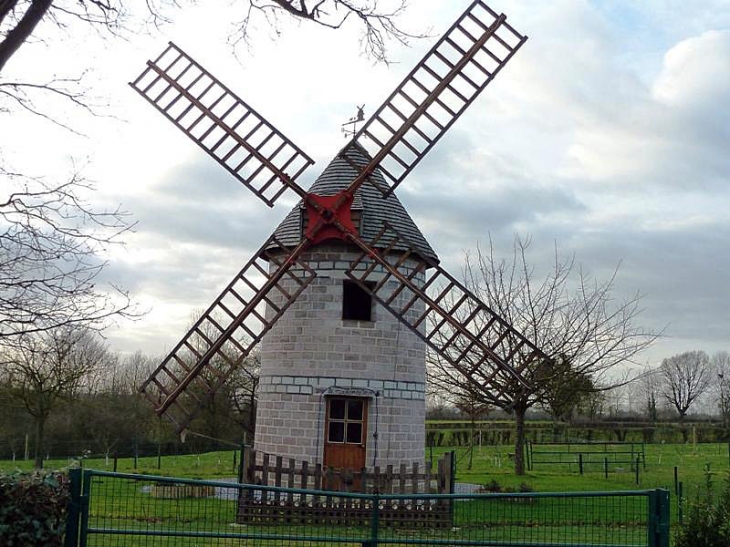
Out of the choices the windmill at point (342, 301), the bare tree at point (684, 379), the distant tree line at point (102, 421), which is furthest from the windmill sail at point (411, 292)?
the bare tree at point (684, 379)

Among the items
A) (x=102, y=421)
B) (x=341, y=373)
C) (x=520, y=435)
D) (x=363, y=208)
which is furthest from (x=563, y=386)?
(x=102, y=421)

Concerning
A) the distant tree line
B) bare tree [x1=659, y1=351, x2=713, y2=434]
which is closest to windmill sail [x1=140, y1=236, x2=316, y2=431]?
the distant tree line

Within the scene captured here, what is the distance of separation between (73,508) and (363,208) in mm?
9129

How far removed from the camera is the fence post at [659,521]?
7602 millimetres

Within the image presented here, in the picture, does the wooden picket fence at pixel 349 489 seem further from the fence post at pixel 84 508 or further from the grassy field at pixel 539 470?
the fence post at pixel 84 508

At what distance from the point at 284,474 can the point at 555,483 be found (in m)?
10.6

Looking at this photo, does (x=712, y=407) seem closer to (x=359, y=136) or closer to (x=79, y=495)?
(x=359, y=136)

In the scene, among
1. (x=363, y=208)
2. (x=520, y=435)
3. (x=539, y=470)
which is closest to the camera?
(x=363, y=208)

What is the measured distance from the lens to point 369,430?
48.5 feet

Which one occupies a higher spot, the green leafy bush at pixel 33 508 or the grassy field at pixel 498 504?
the green leafy bush at pixel 33 508

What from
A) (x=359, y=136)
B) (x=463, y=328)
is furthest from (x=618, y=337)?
(x=359, y=136)

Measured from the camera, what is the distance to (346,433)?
14.9 meters

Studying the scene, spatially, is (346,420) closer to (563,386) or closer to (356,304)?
(356,304)

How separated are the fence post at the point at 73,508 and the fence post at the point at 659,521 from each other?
217 inches
